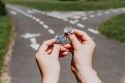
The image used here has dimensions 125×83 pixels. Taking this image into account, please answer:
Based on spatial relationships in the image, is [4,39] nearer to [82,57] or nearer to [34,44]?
[34,44]

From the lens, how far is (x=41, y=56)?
2543 millimetres

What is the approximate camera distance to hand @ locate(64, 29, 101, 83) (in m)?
2.45

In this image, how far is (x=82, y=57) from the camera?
2.51 meters

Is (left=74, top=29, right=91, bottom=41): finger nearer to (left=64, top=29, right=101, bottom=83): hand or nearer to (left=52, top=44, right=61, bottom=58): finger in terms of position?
Answer: (left=64, top=29, right=101, bottom=83): hand

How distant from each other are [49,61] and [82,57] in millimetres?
145

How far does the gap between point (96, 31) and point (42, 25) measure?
13.5ft

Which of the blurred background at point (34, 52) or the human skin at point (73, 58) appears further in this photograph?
the blurred background at point (34, 52)

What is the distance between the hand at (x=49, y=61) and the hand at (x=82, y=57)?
0.23 feet

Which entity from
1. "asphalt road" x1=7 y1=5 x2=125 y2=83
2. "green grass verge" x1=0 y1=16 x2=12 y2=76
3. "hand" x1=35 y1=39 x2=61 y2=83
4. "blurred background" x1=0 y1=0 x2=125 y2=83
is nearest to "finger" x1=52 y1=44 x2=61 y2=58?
"hand" x1=35 y1=39 x2=61 y2=83

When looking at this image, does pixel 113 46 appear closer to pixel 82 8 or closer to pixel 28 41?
pixel 28 41

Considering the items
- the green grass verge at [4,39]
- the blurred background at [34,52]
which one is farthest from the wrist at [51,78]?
the green grass verge at [4,39]

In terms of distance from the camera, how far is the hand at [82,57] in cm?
245

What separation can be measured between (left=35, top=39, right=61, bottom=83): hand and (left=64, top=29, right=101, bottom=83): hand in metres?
0.07

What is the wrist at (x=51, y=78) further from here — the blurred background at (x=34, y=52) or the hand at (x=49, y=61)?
the blurred background at (x=34, y=52)
